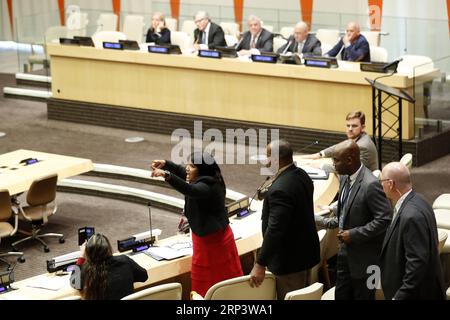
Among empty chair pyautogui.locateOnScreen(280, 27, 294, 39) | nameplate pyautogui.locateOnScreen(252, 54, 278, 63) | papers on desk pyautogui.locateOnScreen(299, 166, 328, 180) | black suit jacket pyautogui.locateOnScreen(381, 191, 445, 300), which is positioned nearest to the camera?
black suit jacket pyautogui.locateOnScreen(381, 191, 445, 300)

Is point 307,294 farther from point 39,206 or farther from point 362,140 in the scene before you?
point 39,206

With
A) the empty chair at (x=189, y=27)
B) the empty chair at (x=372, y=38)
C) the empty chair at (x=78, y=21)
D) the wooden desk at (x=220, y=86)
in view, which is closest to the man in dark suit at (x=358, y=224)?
the wooden desk at (x=220, y=86)

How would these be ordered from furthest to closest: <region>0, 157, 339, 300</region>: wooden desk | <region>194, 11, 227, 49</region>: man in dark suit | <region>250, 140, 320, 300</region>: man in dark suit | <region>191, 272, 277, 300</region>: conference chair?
<region>194, 11, 227, 49</region>: man in dark suit < <region>0, 157, 339, 300</region>: wooden desk < <region>250, 140, 320, 300</region>: man in dark suit < <region>191, 272, 277, 300</region>: conference chair

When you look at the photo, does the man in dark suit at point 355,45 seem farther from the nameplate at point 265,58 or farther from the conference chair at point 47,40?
the conference chair at point 47,40

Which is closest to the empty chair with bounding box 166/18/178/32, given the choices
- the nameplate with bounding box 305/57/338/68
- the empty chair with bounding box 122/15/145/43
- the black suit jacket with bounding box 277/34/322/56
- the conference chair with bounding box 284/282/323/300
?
the empty chair with bounding box 122/15/145/43

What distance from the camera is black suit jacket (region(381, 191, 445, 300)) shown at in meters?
5.24

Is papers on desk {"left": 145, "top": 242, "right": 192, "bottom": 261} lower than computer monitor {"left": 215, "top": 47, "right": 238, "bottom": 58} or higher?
lower

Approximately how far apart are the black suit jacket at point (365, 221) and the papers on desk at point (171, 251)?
1406mm

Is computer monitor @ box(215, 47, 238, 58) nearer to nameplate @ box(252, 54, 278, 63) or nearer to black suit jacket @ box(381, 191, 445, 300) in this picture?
nameplate @ box(252, 54, 278, 63)

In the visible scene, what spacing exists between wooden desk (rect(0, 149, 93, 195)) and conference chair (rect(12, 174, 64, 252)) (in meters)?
0.21

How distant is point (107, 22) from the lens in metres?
17.1
